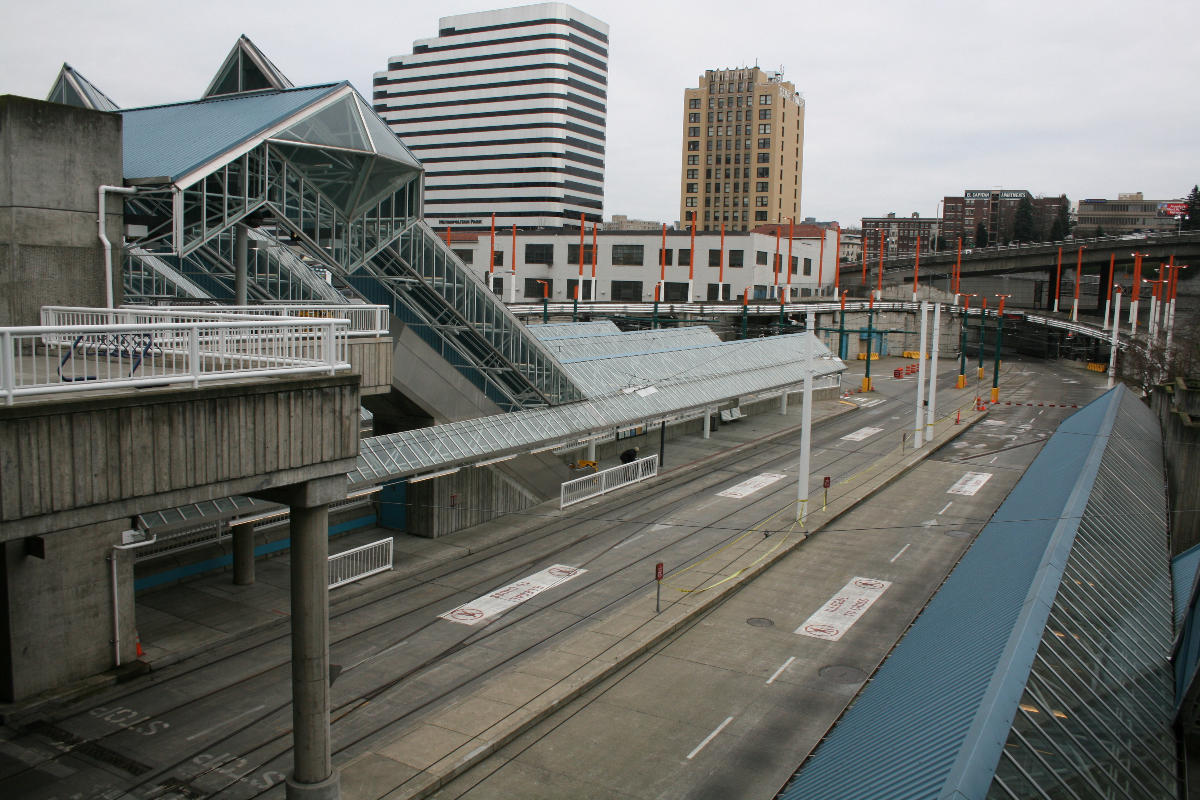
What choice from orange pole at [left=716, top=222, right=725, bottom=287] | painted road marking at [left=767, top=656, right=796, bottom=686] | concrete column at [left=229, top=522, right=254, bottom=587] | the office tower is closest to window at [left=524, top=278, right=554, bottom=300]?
orange pole at [left=716, top=222, right=725, bottom=287]

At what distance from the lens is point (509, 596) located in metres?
25.5

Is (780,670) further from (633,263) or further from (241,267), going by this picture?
(633,263)

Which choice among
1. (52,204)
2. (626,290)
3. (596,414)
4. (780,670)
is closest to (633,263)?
(626,290)

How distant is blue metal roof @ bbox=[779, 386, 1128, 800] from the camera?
10727 mm

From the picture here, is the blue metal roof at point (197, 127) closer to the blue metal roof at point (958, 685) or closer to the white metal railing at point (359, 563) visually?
the white metal railing at point (359, 563)

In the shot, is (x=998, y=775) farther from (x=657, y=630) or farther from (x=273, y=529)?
(x=273, y=529)

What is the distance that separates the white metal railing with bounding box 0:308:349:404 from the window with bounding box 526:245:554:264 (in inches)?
3733

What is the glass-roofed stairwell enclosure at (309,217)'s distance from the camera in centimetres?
2355

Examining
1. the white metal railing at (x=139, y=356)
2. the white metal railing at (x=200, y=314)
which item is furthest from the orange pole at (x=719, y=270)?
the white metal railing at (x=139, y=356)

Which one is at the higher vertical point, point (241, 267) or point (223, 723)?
point (241, 267)

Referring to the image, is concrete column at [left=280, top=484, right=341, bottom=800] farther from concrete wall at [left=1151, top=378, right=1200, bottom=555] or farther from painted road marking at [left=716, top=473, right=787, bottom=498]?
concrete wall at [left=1151, top=378, right=1200, bottom=555]

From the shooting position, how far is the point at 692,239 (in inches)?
4006

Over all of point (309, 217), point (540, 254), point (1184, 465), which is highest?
point (540, 254)

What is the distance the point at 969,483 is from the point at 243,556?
106 feet
